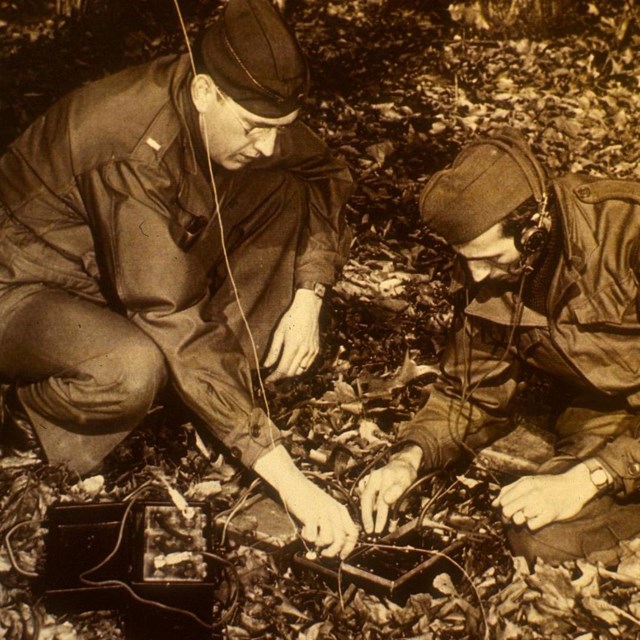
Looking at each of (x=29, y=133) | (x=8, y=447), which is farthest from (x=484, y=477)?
(x=29, y=133)

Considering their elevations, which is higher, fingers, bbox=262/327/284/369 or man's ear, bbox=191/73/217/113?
man's ear, bbox=191/73/217/113

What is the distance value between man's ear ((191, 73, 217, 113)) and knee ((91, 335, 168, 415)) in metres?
0.79

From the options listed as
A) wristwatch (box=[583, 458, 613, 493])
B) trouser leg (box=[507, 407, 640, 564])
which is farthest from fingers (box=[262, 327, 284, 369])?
wristwatch (box=[583, 458, 613, 493])

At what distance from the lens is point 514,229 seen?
111 inches

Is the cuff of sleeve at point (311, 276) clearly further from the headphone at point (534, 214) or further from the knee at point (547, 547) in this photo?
the knee at point (547, 547)

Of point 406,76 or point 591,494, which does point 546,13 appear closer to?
point 406,76

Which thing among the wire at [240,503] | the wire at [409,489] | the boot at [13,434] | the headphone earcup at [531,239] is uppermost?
the headphone earcup at [531,239]

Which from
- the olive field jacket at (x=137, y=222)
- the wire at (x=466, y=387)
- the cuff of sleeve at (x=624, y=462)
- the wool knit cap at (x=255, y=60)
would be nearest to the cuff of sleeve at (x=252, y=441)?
the olive field jacket at (x=137, y=222)

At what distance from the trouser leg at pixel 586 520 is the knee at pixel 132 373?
1324mm

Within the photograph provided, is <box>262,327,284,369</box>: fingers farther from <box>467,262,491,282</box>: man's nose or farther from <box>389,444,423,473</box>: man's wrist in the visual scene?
<box>467,262,491,282</box>: man's nose

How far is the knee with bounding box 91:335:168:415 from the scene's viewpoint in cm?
284

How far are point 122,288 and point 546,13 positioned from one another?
2.02m

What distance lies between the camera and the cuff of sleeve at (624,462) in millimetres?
2965

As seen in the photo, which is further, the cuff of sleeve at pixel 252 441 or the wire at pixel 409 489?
the wire at pixel 409 489
